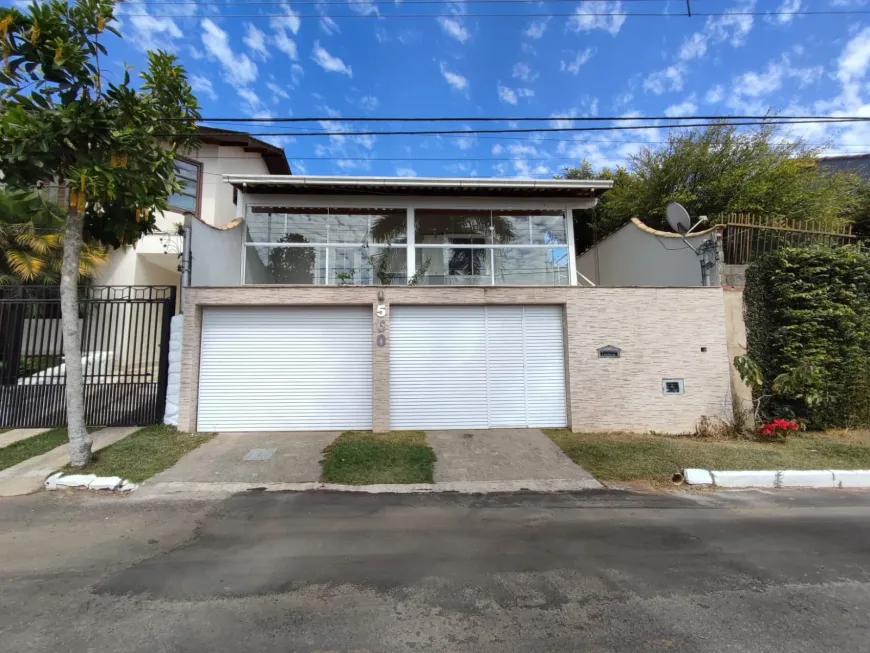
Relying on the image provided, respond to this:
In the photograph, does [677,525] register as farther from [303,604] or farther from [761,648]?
[303,604]

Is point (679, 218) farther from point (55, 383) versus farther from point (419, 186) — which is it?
point (55, 383)

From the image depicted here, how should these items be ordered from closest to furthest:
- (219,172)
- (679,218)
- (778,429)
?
(778,429)
(679,218)
(219,172)

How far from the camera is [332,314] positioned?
8844mm

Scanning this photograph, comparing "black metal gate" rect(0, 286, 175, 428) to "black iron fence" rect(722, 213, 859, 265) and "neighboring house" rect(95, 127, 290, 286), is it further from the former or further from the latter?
"black iron fence" rect(722, 213, 859, 265)

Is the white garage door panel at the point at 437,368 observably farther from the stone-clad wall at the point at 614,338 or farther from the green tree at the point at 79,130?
the green tree at the point at 79,130

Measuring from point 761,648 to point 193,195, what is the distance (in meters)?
16.1

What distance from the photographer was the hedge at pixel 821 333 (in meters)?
8.53

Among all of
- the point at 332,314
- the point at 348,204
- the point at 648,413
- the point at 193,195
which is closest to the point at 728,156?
the point at 648,413

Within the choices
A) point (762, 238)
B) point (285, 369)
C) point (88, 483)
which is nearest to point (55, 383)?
point (88, 483)

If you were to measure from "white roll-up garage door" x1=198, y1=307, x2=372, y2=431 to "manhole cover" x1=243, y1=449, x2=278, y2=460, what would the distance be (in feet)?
4.31

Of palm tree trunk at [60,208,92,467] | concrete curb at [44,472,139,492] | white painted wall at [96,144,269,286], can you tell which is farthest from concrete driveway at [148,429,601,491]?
white painted wall at [96,144,269,286]

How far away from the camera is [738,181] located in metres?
13.6

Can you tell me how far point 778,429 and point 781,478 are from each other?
2.46 metres

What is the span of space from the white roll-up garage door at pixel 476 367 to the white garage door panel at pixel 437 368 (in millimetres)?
20
